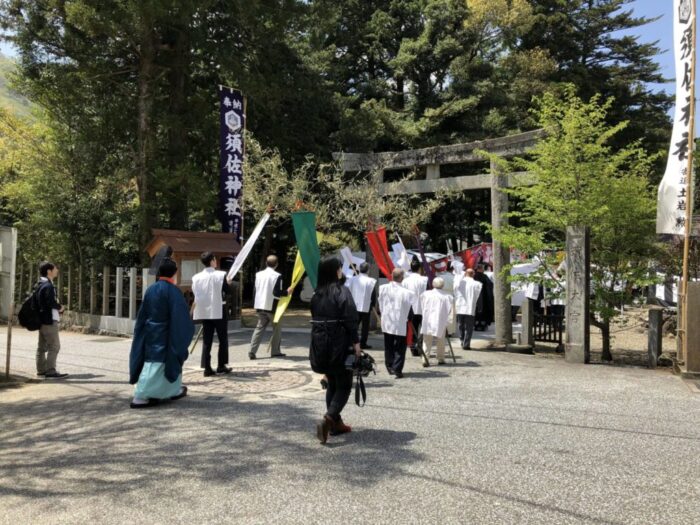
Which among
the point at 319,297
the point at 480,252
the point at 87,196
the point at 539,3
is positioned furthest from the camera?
the point at 539,3

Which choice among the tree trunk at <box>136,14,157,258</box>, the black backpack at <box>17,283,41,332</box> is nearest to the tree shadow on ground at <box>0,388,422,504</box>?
the black backpack at <box>17,283,41,332</box>

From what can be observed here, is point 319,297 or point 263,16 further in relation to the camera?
point 263,16

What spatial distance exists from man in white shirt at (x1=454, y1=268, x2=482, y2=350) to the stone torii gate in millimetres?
965

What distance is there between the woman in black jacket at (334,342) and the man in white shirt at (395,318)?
116 inches

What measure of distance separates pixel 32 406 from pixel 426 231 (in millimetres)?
20670

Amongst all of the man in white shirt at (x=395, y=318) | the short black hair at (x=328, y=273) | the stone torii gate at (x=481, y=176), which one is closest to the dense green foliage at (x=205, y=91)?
the stone torii gate at (x=481, y=176)

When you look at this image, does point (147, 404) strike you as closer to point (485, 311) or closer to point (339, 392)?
point (339, 392)

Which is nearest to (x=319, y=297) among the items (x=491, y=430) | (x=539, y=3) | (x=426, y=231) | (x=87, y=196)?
(x=491, y=430)

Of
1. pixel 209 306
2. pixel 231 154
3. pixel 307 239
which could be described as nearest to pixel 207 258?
pixel 209 306

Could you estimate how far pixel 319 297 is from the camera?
17.2ft

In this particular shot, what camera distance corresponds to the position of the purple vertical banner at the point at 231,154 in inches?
575

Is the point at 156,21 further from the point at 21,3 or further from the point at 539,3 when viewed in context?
the point at 539,3

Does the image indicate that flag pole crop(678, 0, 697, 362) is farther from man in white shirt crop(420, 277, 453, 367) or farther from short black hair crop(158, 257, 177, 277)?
short black hair crop(158, 257, 177, 277)

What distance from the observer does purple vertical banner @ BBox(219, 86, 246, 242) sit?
1459 cm
